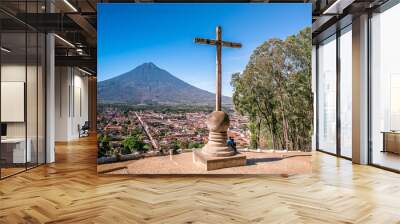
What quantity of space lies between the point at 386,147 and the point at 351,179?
4.81 ft

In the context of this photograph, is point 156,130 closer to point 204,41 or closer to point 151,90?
point 151,90

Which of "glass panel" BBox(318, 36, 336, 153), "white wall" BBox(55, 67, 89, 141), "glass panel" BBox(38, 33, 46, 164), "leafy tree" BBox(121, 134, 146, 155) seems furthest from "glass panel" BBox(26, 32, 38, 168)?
"glass panel" BBox(318, 36, 336, 153)

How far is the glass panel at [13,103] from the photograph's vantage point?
17.7 ft

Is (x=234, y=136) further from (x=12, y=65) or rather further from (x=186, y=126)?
(x=12, y=65)

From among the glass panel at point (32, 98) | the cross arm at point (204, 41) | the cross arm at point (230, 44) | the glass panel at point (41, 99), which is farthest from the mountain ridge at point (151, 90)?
the glass panel at point (41, 99)

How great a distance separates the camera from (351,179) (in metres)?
5.24

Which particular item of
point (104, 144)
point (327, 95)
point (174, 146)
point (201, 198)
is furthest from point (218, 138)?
point (327, 95)

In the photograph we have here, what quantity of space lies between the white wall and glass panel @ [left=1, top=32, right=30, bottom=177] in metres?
6.69

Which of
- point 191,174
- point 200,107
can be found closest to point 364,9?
point 200,107

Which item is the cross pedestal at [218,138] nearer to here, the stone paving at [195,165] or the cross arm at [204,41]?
the cross arm at [204,41]

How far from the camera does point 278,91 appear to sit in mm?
5453

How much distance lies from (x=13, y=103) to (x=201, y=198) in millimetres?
3796

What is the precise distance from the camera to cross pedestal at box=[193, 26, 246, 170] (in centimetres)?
529

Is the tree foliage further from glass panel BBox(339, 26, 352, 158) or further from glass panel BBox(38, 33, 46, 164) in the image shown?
glass panel BBox(38, 33, 46, 164)
